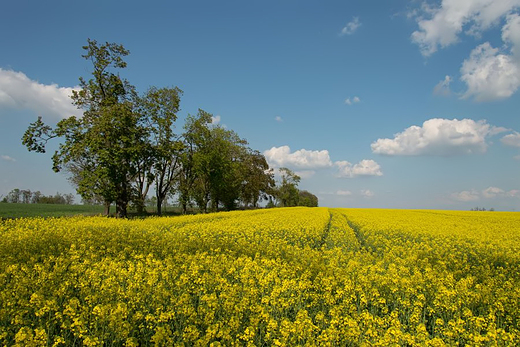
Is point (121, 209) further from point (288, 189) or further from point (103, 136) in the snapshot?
point (288, 189)

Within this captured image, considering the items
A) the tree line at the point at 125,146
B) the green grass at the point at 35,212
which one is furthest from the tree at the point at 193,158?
the green grass at the point at 35,212

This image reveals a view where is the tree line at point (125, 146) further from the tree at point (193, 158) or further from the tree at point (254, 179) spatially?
the tree at point (254, 179)

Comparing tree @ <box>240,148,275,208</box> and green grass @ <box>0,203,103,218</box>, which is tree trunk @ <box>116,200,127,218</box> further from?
tree @ <box>240,148,275,208</box>

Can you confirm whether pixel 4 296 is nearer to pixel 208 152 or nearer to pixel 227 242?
pixel 227 242

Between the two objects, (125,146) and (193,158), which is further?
(193,158)

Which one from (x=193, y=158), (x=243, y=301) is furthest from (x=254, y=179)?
(x=243, y=301)

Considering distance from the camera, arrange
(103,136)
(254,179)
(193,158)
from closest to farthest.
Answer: (103,136) → (193,158) → (254,179)

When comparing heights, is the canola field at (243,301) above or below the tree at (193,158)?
below

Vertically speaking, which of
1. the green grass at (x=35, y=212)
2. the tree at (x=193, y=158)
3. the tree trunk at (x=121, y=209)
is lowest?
the green grass at (x=35, y=212)

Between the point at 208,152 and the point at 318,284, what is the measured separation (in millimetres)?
37717

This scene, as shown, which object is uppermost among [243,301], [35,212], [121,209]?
[121,209]

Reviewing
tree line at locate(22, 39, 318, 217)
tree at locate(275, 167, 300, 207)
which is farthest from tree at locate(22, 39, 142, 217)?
tree at locate(275, 167, 300, 207)

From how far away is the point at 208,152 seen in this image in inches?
1668

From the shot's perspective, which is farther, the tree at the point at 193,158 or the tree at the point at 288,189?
the tree at the point at 288,189
